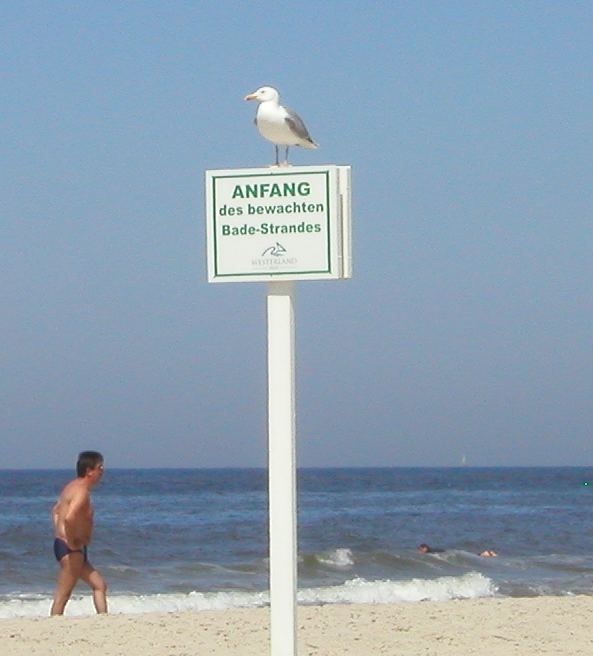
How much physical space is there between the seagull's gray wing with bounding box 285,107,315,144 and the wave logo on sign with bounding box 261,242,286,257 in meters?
0.57

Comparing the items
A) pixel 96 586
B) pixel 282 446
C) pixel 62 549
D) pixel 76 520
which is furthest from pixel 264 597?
pixel 282 446

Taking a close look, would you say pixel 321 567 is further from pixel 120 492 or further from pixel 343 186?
pixel 120 492

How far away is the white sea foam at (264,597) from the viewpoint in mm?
17578

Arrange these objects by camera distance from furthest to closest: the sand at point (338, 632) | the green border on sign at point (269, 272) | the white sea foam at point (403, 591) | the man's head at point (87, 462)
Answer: the white sea foam at point (403, 591)
the man's head at point (87, 462)
the sand at point (338, 632)
the green border on sign at point (269, 272)

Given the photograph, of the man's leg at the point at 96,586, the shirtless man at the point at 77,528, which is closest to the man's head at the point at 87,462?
the shirtless man at the point at 77,528

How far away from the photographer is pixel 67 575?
11.2 metres

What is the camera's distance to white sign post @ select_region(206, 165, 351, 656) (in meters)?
6.76

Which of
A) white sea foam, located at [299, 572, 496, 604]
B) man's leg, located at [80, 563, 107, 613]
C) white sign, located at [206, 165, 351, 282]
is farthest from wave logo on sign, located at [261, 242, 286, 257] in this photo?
white sea foam, located at [299, 572, 496, 604]

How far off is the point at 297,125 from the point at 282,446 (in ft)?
4.82

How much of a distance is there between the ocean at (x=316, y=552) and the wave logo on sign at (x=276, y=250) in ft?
36.0

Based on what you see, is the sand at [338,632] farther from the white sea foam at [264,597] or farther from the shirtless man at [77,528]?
the white sea foam at [264,597]

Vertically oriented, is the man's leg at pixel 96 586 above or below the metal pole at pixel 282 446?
below

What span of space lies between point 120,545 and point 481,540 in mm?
8354

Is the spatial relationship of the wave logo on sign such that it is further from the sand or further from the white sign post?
the sand
